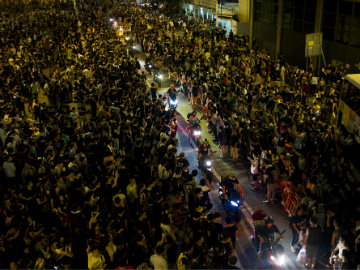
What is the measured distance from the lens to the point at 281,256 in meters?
7.20

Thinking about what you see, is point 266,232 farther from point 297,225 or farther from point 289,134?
point 289,134

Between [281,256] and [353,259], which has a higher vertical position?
[353,259]

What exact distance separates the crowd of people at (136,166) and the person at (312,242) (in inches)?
10.8

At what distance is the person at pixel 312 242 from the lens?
6906mm

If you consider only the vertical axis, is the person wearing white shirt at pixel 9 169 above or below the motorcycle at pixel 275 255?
above

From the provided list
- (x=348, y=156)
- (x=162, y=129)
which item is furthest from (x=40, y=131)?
(x=348, y=156)

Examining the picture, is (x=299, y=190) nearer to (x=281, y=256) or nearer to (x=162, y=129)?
(x=281, y=256)

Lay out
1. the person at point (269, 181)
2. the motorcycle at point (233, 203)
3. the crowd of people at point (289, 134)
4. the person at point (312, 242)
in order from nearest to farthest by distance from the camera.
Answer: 1. the person at point (312, 242)
2. the crowd of people at point (289, 134)
3. the motorcycle at point (233, 203)
4. the person at point (269, 181)

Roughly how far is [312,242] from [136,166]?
4536 millimetres

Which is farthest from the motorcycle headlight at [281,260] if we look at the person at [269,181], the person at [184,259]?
the person at [269,181]

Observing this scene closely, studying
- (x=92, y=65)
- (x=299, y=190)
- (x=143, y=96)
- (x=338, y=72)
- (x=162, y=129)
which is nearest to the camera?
(x=299, y=190)

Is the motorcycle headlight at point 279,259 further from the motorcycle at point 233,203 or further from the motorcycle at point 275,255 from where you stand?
the motorcycle at point 233,203

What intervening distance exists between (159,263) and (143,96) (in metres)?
9.11

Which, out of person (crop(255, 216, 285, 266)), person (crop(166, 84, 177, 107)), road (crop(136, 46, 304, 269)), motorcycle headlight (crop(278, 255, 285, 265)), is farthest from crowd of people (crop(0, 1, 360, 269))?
person (crop(166, 84, 177, 107))
